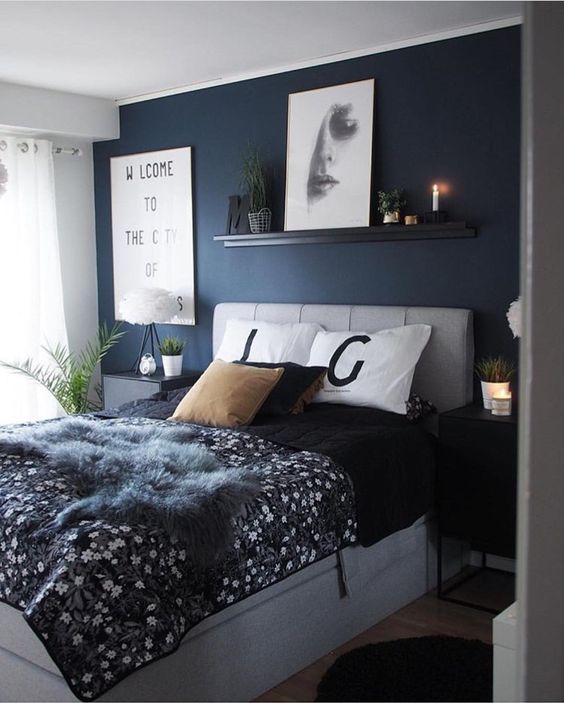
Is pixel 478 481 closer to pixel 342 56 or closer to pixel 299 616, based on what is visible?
pixel 299 616

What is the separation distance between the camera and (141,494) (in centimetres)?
258

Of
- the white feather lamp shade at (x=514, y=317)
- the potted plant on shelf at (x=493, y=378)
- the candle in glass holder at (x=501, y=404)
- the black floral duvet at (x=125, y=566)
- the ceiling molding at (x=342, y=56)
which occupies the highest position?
the ceiling molding at (x=342, y=56)

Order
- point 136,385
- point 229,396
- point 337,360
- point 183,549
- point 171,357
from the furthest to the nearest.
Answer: point 171,357 < point 136,385 < point 337,360 < point 229,396 < point 183,549

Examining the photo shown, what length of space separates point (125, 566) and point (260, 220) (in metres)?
2.80

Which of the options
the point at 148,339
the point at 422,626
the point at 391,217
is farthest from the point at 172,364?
the point at 422,626

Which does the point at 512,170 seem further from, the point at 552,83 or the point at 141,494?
the point at 552,83

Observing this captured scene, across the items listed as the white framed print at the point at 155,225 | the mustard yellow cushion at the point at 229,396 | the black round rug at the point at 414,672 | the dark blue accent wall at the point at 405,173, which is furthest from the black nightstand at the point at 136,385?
the black round rug at the point at 414,672

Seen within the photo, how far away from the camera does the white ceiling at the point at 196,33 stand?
3547mm

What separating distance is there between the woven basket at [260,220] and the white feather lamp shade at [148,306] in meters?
0.78

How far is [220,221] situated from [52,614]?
3293 millimetres

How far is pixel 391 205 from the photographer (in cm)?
411

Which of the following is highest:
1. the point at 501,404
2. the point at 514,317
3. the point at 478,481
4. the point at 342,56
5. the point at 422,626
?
the point at 342,56

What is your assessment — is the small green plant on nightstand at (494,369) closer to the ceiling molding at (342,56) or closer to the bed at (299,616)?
the bed at (299,616)

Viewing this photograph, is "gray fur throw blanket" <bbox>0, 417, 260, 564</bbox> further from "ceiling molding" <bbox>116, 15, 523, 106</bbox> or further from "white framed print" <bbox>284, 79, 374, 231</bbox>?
"ceiling molding" <bbox>116, 15, 523, 106</bbox>
